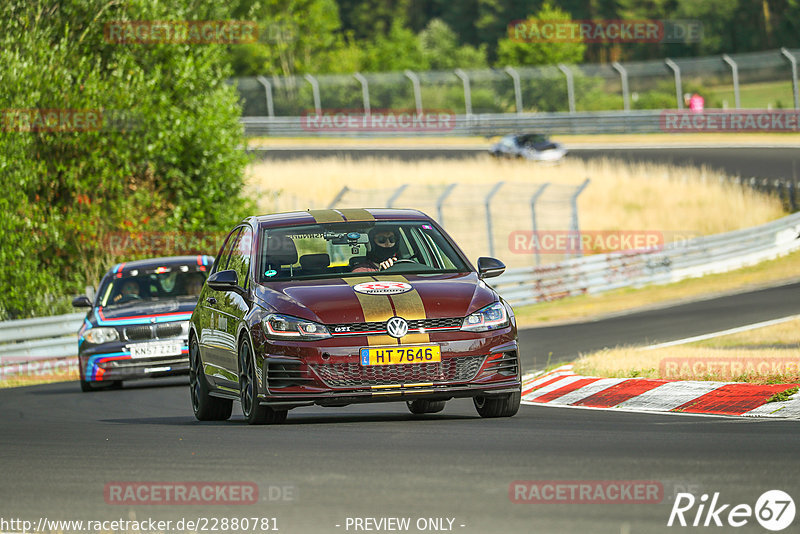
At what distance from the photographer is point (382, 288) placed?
9562 mm

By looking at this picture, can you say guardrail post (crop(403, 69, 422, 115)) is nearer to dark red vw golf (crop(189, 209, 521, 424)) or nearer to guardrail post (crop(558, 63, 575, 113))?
guardrail post (crop(558, 63, 575, 113))

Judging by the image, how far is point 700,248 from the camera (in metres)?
30.9

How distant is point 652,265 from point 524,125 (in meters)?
28.4

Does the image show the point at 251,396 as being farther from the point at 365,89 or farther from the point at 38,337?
the point at 365,89

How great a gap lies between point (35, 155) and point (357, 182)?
58.1 feet

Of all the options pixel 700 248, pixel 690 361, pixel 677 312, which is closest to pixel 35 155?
pixel 677 312

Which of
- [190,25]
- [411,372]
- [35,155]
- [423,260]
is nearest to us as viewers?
[411,372]

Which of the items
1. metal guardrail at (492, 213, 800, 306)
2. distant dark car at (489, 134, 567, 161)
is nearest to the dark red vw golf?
metal guardrail at (492, 213, 800, 306)

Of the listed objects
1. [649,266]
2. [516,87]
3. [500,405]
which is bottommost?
[649,266]

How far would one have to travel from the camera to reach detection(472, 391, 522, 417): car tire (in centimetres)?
985

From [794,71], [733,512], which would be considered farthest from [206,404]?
[794,71]

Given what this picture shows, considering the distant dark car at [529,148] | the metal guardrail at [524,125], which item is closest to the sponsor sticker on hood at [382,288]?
the distant dark car at [529,148]

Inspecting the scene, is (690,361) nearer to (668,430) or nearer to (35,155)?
(668,430)

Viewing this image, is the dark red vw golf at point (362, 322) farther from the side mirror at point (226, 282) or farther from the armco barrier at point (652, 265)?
the armco barrier at point (652, 265)
